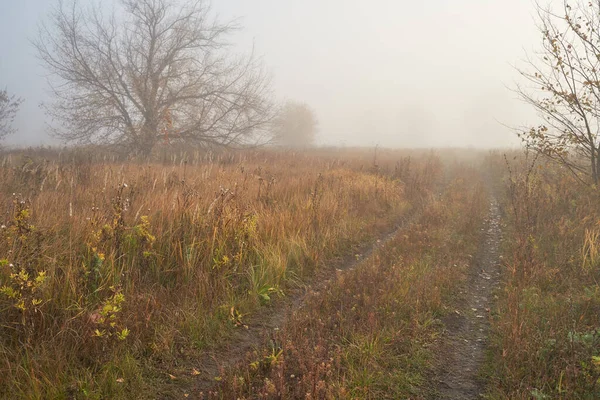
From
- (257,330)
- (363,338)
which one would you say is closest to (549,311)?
(363,338)

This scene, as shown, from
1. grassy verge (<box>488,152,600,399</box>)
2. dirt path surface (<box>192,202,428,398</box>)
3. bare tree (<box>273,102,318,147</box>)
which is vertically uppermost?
bare tree (<box>273,102,318,147</box>)

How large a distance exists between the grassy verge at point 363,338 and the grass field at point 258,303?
0.06ft

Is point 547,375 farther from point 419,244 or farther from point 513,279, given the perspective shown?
point 419,244

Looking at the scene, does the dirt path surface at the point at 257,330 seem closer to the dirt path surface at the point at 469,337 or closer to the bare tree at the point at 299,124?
the dirt path surface at the point at 469,337

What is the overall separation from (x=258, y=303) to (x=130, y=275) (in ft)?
4.74

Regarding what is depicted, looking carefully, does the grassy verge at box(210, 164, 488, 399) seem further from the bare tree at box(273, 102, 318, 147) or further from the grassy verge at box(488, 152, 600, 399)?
the bare tree at box(273, 102, 318, 147)

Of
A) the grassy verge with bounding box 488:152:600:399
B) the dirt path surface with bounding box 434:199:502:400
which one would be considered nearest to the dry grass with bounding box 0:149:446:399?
the dirt path surface with bounding box 434:199:502:400

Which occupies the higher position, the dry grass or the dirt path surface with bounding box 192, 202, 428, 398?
the dry grass

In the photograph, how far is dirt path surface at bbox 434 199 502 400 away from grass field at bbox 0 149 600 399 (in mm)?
55

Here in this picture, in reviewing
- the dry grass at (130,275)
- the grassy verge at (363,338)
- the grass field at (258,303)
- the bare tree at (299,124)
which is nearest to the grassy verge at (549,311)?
the grass field at (258,303)

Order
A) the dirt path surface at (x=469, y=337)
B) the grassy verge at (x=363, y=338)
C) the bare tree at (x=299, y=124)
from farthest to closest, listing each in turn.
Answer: the bare tree at (x=299, y=124) < the dirt path surface at (x=469, y=337) < the grassy verge at (x=363, y=338)

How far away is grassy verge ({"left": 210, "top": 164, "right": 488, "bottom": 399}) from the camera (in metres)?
2.76

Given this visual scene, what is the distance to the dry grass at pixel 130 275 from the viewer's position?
9.19 ft

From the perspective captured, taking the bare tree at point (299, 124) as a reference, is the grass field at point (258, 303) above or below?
below
